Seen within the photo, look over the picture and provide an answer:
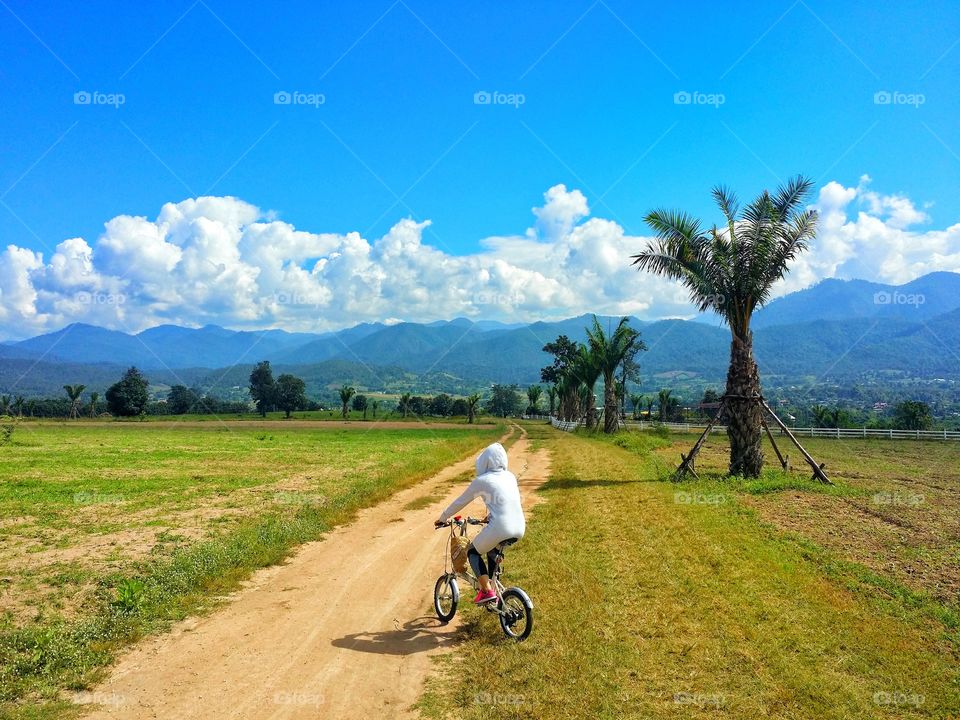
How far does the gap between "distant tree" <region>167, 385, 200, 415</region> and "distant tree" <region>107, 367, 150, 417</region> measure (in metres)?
24.8

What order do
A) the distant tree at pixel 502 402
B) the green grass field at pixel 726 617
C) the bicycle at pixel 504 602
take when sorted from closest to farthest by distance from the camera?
the green grass field at pixel 726 617
the bicycle at pixel 504 602
the distant tree at pixel 502 402

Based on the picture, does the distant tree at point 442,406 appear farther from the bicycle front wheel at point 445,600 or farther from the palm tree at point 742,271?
the bicycle front wheel at point 445,600

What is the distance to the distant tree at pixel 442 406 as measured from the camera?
136250mm

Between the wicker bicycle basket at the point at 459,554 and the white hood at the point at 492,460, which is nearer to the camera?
the white hood at the point at 492,460

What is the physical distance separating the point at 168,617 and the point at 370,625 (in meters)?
3.03

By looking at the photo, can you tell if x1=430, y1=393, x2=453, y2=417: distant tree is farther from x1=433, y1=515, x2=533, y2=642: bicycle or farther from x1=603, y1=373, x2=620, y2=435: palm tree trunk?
x1=433, y1=515, x2=533, y2=642: bicycle

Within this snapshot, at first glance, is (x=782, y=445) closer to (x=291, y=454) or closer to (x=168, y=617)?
(x=291, y=454)

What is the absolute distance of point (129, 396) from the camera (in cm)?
9675

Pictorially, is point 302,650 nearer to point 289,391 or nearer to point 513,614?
point 513,614

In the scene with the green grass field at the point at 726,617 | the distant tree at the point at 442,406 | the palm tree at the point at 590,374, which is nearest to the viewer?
the green grass field at the point at 726,617

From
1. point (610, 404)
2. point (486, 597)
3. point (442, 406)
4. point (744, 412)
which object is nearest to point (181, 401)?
point (442, 406)

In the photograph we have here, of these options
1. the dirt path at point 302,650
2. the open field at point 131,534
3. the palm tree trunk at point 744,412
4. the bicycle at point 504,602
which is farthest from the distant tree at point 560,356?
the bicycle at point 504,602

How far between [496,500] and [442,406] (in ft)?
428

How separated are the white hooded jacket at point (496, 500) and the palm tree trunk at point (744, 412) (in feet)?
53.2
